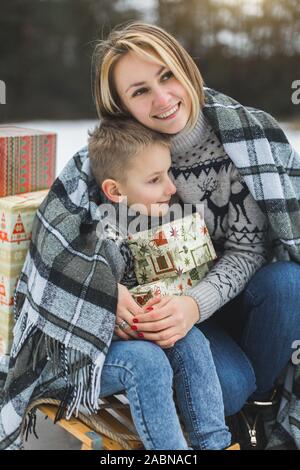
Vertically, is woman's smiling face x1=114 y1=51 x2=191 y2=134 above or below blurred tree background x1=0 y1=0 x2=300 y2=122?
below

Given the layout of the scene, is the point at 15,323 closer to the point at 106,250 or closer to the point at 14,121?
the point at 106,250

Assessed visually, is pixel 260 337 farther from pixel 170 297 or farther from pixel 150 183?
pixel 150 183

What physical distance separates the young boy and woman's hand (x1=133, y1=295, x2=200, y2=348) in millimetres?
34

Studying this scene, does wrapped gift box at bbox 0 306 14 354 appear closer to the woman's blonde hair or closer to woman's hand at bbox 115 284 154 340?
woman's hand at bbox 115 284 154 340

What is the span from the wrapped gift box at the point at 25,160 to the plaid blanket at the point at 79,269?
0.16 meters

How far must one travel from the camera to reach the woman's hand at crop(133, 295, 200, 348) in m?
1.46

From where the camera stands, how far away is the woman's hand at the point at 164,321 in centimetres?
146

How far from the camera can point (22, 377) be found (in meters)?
1.56

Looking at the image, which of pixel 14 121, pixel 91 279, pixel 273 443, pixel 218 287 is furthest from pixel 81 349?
pixel 14 121

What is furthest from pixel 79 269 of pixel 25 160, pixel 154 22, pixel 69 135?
pixel 154 22

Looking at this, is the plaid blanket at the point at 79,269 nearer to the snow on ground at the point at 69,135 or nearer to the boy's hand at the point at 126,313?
the boy's hand at the point at 126,313

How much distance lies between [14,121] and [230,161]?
→ 5.95 meters

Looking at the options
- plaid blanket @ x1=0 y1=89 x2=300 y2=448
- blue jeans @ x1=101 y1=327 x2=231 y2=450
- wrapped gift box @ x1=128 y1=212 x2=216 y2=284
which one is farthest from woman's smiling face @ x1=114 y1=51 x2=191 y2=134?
blue jeans @ x1=101 y1=327 x2=231 y2=450

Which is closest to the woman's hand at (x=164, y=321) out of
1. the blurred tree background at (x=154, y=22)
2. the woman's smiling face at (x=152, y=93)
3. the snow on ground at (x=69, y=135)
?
the woman's smiling face at (x=152, y=93)
